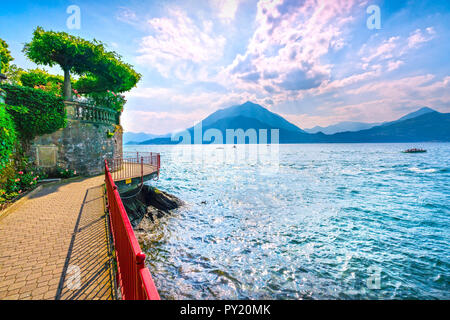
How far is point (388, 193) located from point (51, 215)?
29.0m

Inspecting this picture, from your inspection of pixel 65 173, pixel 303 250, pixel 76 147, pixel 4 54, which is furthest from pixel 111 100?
pixel 303 250

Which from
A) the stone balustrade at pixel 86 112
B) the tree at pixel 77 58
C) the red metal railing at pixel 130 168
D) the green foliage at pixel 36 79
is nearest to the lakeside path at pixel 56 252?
the red metal railing at pixel 130 168

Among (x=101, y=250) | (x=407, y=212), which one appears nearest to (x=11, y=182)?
(x=101, y=250)

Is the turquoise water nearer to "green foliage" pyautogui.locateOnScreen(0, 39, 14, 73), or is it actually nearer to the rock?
the rock

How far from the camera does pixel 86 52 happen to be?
14.7 m

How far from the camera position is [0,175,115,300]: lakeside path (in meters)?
3.66

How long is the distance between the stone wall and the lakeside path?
531 cm

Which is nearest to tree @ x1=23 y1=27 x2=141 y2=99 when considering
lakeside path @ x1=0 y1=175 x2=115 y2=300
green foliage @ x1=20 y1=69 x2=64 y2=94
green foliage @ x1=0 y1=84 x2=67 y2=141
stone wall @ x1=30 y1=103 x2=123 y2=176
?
green foliage @ x1=0 y1=84 x2=67 y2=141

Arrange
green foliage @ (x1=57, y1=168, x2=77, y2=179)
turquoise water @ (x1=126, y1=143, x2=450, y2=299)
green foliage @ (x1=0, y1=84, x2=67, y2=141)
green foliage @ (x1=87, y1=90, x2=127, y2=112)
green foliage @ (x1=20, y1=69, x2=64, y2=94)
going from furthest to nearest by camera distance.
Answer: green foliage @ (x1=20, y1=69, x2=64, y2=94)
green foliage @ (x1=87, y1=90, x2=127, y2=112)
green foliage @ (x1=57, y1=168, x2=77, y2=179)
green foliage @ (x1=0, y1=84, x2=67, y2=141)
turquoise water @ (x1=126, y1=143, x2=450, y2=299)

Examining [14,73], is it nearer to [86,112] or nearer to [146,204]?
[86,112]

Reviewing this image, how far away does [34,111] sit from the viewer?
1163cm

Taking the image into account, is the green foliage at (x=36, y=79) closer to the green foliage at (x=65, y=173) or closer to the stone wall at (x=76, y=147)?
the stone wall at (x=76, y=147)

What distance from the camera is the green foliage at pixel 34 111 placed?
428 inches
